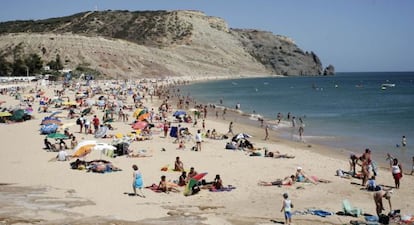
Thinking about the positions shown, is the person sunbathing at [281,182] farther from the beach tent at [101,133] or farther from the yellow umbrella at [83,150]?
the beach tent at [101,133]

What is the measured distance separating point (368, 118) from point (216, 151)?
22435mm

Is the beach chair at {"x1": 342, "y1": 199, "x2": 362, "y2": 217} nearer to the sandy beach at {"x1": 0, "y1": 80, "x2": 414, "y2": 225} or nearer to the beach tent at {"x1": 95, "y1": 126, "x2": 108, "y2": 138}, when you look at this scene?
the sandy beach at {"x1": 0, "y1": 80, "x2": 414, "y2": 225}

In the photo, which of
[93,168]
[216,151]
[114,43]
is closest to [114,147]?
[93,168]

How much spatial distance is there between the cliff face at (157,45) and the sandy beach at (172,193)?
77839 mm

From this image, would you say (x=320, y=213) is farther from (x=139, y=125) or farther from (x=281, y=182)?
(x=139, y=125)

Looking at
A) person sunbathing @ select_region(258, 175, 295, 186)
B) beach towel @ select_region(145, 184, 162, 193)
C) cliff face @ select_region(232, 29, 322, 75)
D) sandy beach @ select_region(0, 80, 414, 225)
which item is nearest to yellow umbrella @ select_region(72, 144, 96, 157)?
sandy beach @ select_region(0, 80, 414, 225)

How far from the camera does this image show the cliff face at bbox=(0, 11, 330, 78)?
340 ft

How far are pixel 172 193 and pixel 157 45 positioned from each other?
401 feet

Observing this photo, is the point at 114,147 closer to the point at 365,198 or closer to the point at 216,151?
the point at 216,151

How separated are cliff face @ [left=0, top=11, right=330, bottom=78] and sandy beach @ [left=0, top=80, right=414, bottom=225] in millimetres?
77839

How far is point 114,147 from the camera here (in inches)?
741

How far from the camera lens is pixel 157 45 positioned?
13375cm

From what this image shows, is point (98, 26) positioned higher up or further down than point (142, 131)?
higher up

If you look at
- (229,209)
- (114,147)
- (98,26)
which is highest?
(98,26)
